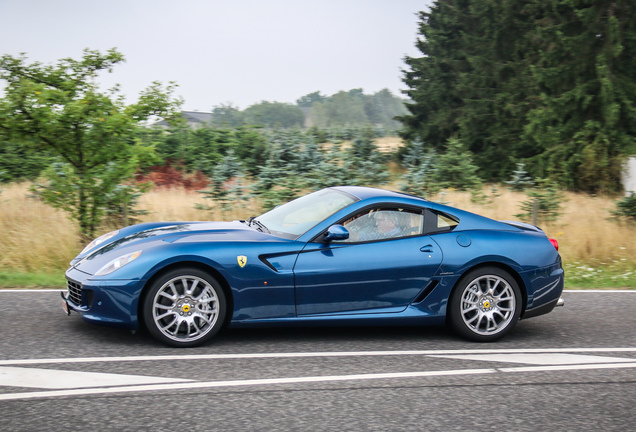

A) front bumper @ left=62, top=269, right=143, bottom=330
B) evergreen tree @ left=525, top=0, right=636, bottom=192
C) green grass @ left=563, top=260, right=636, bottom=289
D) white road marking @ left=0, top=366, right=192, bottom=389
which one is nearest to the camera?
white road marking @ left=0, top=366, right=192, bottom=389

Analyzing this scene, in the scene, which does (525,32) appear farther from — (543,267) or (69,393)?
(69,393)

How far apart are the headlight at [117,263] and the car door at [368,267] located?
1.30 m

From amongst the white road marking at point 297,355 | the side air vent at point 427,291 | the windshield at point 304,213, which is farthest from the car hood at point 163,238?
the side air vent at point 427,291

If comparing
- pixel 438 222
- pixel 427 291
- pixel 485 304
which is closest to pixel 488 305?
pixel 485 304

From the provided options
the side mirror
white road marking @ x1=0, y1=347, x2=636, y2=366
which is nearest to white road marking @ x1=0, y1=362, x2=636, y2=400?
white road marking @ x1=0, y1=347, x2=636, y2=366

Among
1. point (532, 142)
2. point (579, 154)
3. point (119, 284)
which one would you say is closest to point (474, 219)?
point (119, 284)

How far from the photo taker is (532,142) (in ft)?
96.0

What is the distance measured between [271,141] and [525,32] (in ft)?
51.3

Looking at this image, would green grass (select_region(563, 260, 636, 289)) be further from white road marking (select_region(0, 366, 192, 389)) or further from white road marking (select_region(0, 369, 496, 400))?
white road marking (select_region(0, 366, 192, 389))

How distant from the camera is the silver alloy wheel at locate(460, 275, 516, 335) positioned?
5902 millimetres

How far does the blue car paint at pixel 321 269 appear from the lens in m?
5.26

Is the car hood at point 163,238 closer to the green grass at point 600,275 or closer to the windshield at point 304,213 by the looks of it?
the windshield at point 304,213

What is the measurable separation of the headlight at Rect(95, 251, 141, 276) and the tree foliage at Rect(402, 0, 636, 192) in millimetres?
21578

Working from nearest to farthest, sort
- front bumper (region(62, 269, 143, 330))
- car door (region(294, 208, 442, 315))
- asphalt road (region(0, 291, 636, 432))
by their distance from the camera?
asphalt road (region(0, 291, 636, 432)), front bumper (region(62, 269, 143, 330)), car door (region(294, 208, 442, 315))
